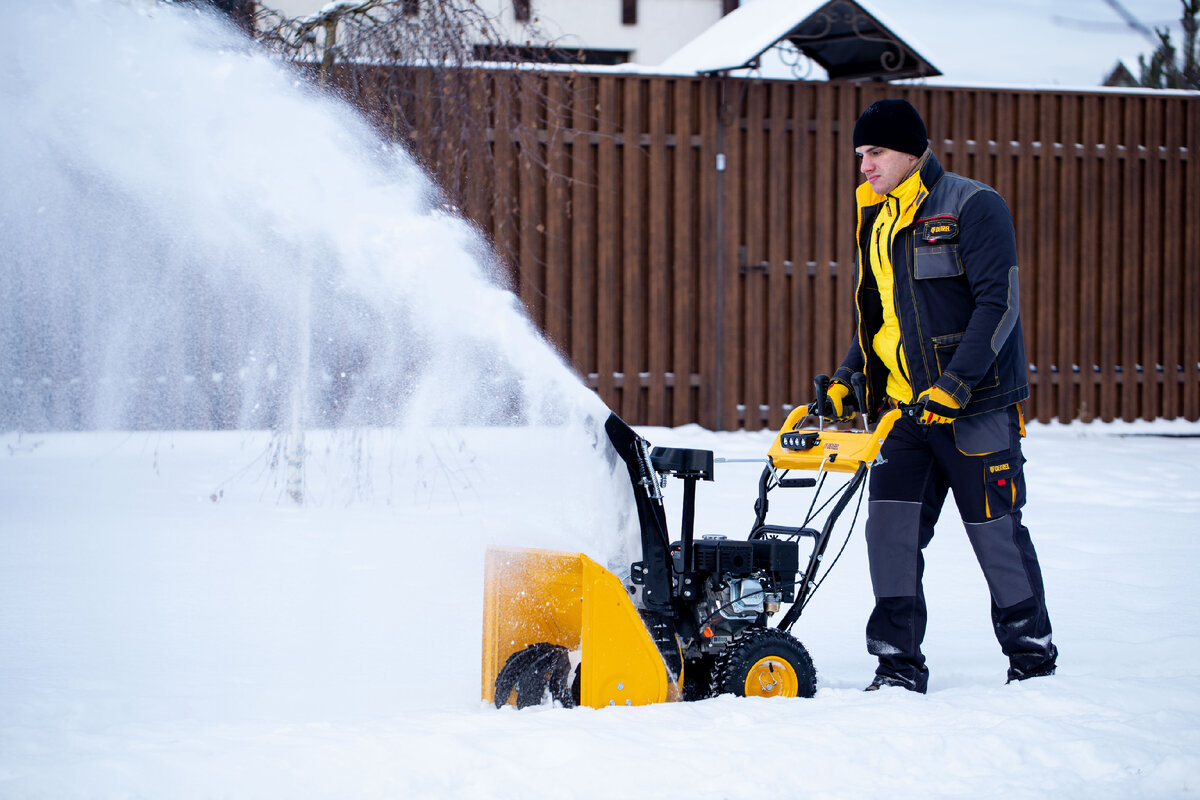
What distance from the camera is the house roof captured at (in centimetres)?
820

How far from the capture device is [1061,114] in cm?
923

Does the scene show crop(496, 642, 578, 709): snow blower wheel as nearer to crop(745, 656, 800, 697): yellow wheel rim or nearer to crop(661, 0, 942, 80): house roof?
crop(745, 656, 800, 697): yellow wheel rim

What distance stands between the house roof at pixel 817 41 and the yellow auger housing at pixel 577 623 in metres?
6.04

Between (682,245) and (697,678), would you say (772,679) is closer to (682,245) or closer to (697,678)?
(697,678)

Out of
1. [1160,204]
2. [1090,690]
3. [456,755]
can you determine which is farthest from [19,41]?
[1160,204]

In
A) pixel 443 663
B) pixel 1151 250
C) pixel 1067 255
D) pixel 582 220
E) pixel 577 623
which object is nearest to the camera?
pixel 577 623

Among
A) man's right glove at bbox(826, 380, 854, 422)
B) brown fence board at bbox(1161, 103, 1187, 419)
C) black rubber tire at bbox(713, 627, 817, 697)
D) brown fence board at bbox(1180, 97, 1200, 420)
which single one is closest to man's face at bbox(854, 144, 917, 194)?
man's right glove at bbox(826, 380, 854, 422)

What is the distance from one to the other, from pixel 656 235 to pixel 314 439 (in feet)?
9.95

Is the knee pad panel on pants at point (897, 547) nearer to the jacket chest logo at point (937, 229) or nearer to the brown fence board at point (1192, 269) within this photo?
the jacket chest logo at point (937, 229)

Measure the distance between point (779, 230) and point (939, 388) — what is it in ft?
19.5

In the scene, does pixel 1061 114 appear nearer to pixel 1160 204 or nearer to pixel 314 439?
pixel 1160 204

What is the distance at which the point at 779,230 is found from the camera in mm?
8727

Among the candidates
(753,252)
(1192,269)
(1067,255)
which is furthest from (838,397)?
(1192,269)

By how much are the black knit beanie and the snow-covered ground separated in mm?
1236
